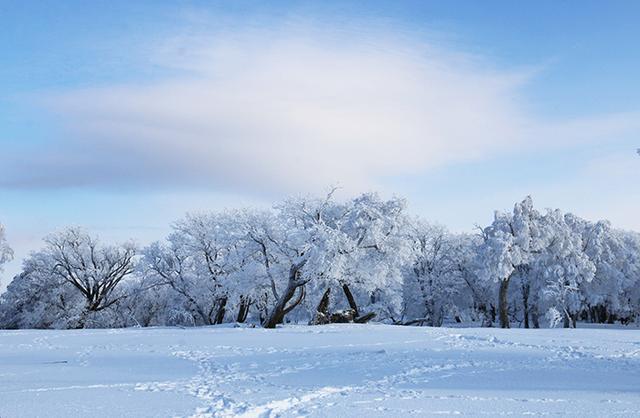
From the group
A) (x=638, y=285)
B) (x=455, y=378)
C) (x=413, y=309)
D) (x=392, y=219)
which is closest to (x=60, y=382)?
(x=455, y=378)

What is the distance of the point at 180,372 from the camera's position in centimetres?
1556

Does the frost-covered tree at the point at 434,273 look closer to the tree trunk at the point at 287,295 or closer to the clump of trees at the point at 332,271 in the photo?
the clump of trees at the point at 332,271

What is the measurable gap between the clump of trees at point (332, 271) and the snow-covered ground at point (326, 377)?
11896 mm

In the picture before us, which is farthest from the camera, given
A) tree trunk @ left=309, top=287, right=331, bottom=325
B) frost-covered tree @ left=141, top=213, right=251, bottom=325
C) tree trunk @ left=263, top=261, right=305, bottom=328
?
frost-covered tree @ left=141, top=213, right=251, bottom=325

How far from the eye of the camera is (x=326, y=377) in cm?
1441

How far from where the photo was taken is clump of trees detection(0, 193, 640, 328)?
1427 inches

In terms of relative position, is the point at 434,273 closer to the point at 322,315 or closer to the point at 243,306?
the point at 243,306

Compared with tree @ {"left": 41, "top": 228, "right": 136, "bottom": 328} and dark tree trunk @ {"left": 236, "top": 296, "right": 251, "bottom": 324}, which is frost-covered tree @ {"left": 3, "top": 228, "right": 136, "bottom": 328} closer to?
tree @ {"left": 41, "top": 228, "right": 136, "bottom": 328}

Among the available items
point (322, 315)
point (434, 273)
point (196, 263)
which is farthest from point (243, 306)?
point (434, 273)

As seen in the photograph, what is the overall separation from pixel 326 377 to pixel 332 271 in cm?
1852

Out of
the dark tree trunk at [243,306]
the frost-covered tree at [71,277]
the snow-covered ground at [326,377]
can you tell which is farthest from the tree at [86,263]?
the snow-covered ground at [326,377]

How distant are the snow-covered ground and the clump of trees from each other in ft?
39.0

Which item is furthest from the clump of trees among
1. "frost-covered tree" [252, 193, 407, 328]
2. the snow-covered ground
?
the snow-covered ground

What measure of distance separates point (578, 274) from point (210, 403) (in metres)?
47.5
